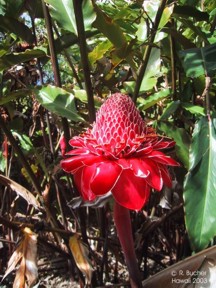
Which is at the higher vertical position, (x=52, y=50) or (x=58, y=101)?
(x=52, y=50)

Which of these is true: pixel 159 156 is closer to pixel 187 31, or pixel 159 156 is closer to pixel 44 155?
pixel 44 155

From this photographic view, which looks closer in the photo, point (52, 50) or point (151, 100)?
point (52, 50)

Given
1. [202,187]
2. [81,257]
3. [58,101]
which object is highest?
[58,101]

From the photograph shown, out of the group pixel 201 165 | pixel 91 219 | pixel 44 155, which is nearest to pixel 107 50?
pixel 44 155

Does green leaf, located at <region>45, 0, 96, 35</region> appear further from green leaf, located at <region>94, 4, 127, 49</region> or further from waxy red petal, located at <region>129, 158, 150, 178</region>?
waxy red petal, located at <region>129, 158, 150, 178</region>

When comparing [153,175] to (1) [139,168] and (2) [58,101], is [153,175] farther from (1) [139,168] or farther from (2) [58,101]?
(2) [58,101]

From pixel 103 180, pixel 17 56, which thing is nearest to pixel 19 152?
pixel 17 56

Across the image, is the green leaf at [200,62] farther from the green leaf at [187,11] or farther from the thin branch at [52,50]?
the thin branch at [52,50]

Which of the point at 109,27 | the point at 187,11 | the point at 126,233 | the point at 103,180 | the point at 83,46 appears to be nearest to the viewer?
the point at 103,180
